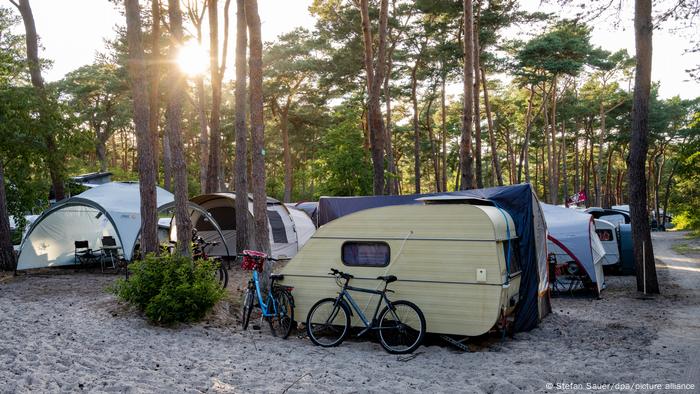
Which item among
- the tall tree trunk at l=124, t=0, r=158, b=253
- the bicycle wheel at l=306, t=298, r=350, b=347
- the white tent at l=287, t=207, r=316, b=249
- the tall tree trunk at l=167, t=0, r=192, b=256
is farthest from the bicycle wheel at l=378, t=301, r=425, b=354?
the white tent at l=287, t=207, r=316, b=249

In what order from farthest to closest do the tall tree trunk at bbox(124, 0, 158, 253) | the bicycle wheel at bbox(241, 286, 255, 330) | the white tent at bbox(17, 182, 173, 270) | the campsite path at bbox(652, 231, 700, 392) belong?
the white tent at bbox(17, 182, 173, 270)
the tall tree trunk at bbox(124, 0, 158, 253)
the bicycle wheel at bbox(241, 286, 255, 330)
the campsite path at bbox(652, 231, 700, 392)

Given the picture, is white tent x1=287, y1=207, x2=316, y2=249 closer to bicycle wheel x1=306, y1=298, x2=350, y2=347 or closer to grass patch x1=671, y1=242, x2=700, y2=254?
bicycle wheel x1=306, y1=298, x2=350, y2=347

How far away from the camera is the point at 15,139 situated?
12.5m

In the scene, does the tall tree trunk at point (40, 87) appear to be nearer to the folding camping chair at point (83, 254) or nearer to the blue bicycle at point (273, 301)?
the folding camping chair at point (83, 254)

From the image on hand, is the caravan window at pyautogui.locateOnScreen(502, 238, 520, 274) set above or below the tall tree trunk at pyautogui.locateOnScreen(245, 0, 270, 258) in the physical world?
below

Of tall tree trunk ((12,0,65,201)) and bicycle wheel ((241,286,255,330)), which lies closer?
bicycle wheel ((241,286,255,330))

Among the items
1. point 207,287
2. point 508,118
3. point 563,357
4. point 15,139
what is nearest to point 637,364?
point 563,357

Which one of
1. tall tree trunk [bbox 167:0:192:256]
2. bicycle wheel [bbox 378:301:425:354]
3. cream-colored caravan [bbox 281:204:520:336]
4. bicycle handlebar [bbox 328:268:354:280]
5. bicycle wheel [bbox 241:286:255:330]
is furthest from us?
tall tree trunk [bbox 167:0:192:256]

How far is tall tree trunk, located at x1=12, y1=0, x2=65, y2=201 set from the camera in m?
13.4

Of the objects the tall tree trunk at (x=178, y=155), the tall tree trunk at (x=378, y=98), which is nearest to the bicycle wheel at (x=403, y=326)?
the tall tree trunk at (x=178, y=155)

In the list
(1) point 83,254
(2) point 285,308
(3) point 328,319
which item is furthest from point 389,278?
(1) point 83,254

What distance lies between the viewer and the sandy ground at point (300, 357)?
543cm

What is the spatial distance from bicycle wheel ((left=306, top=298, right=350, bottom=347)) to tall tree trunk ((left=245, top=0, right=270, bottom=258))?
99.8 inches

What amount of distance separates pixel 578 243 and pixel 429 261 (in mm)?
5319
